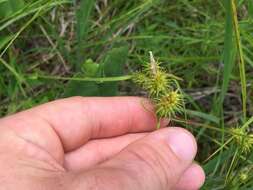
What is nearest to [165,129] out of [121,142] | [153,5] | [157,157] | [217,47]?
[157,157]

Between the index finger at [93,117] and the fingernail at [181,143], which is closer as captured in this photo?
the fingernail at [181,143]

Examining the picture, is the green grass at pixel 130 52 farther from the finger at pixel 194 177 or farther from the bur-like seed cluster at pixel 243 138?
the bur-like seed cluster at pixel 243 138

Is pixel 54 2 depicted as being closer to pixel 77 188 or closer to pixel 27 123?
pixel 27 123

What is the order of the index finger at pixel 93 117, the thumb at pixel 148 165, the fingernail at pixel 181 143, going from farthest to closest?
the index finger at pixel 93 117 < the fingernail at pixel 181 143 < the thumb at pixel 148 165

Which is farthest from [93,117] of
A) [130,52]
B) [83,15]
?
[130,52]

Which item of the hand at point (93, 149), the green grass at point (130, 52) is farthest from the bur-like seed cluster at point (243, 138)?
the green grass at point (130, 52)

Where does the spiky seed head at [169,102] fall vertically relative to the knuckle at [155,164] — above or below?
above
